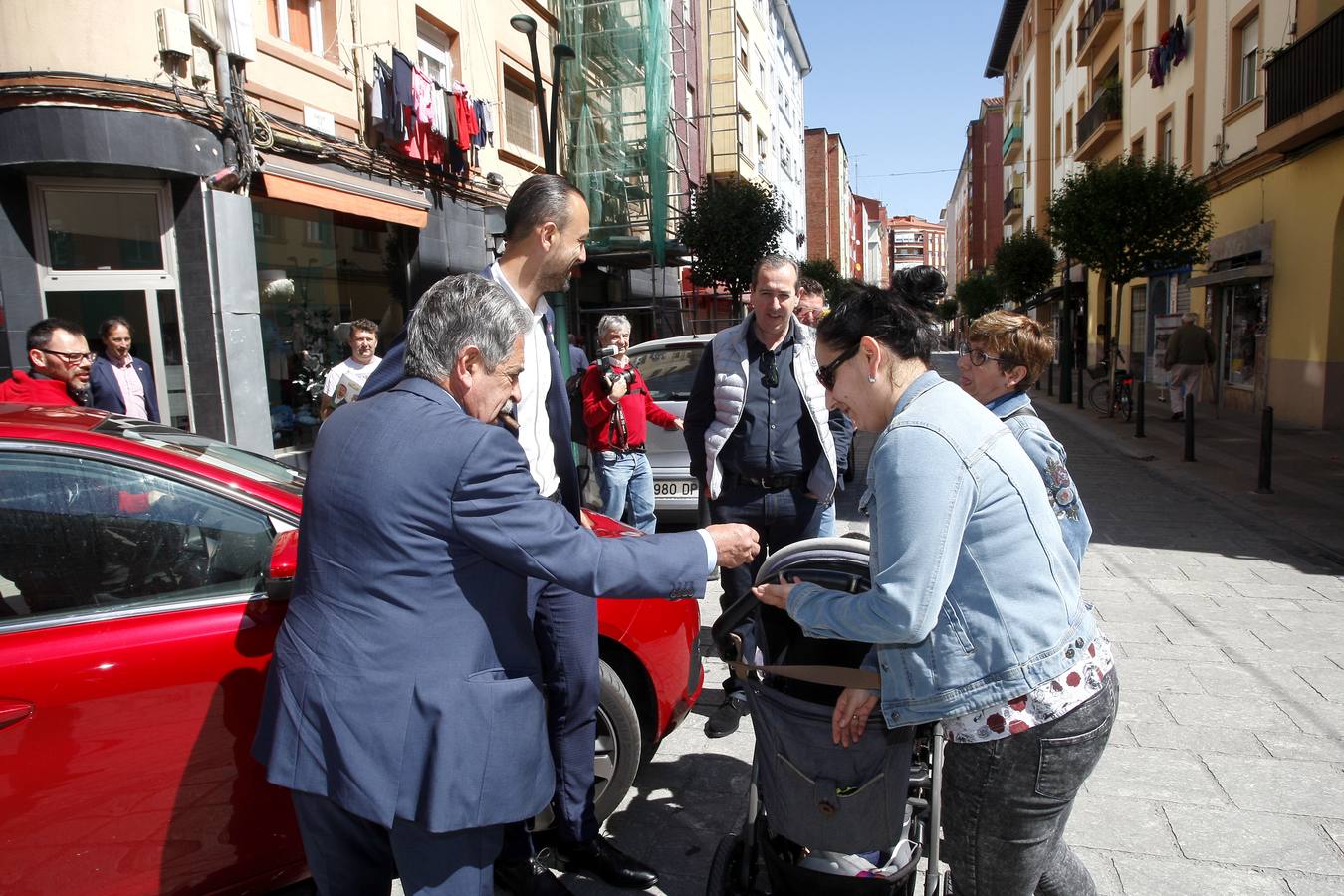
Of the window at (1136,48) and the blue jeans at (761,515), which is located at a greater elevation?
the window at (1136,48)

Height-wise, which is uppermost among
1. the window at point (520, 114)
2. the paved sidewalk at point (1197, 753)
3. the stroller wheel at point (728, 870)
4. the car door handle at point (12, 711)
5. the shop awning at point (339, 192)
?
the window at point (520, 114)

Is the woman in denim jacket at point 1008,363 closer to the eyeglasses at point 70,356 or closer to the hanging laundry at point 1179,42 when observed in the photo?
the eyeglasses at point 70,356

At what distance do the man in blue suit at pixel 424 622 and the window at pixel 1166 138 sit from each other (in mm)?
23064

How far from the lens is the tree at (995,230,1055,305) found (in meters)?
28.6

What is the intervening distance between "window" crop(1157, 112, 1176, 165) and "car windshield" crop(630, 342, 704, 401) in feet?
59.3

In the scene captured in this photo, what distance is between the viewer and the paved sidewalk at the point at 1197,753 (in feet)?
9.25

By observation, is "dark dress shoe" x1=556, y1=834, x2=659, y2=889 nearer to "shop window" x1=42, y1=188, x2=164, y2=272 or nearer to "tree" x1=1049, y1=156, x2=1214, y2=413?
"shop window" x1=42, y1=188, x2=164, y2=272

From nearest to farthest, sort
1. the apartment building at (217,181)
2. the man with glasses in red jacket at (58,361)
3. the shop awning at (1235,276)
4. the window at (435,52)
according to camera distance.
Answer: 1. the man with glasses in red jacket at (58,361)
2. the apartment building at (217,181)
3. the window at (435,52)
4. the shop awning at (1235,276)

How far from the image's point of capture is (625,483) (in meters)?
6.23

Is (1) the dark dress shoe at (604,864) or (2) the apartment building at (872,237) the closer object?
(1) the dark dress shoe at (604,864)

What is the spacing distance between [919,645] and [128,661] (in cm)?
186

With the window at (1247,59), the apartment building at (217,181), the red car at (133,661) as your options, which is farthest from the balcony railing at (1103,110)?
the red car at (133,661)

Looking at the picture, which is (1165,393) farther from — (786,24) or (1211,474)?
(786,24)

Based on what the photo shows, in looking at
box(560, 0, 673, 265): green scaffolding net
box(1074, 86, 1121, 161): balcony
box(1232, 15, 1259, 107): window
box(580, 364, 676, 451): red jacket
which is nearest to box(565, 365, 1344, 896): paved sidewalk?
box(580, 364, 676, 451): red jacket
